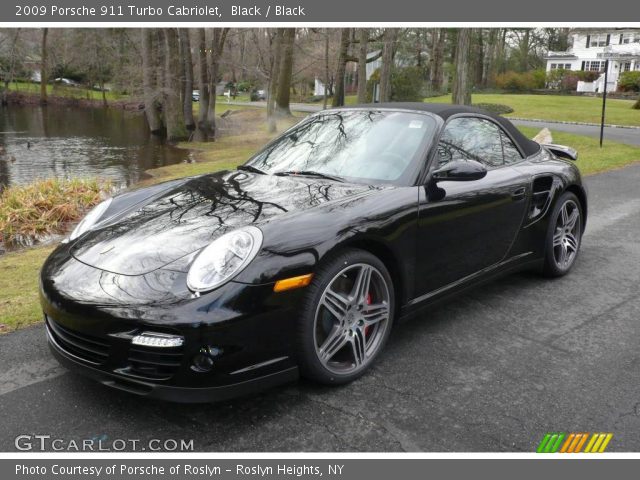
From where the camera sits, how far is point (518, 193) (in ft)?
13.9

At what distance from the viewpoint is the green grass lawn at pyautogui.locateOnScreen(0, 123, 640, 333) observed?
4152 mm

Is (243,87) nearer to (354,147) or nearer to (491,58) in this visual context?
(491,58)

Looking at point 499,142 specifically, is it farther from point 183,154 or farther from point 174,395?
point 183,154

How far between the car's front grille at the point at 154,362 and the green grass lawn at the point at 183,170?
5.67ft

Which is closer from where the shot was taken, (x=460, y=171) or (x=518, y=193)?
(x=460, y=171)

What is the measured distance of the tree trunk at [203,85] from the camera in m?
27.6

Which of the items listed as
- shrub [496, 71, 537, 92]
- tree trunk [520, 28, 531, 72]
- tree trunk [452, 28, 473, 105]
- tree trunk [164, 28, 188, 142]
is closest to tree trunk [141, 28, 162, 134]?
tree trunk [164, 28, 188, 142]

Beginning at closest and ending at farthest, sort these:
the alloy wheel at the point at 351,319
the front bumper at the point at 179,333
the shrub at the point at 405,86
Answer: the front bumper at the point at 179,333 < the alloy wheel at the point at 351,319 < the shrub at the point at 405,86

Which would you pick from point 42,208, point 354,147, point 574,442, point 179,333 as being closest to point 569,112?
point 42,208

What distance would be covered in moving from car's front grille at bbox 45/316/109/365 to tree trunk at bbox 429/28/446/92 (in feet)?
163

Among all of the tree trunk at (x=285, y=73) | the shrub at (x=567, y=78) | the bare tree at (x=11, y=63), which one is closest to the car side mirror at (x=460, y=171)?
the tree trunk at (x=285, y=73)

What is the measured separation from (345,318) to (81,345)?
1291mm

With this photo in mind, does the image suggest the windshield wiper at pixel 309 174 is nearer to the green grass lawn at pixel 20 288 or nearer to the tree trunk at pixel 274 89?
the green grass lawn at pixel 20 288

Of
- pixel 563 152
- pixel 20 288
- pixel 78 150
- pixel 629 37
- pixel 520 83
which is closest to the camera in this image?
pixel 20 288
